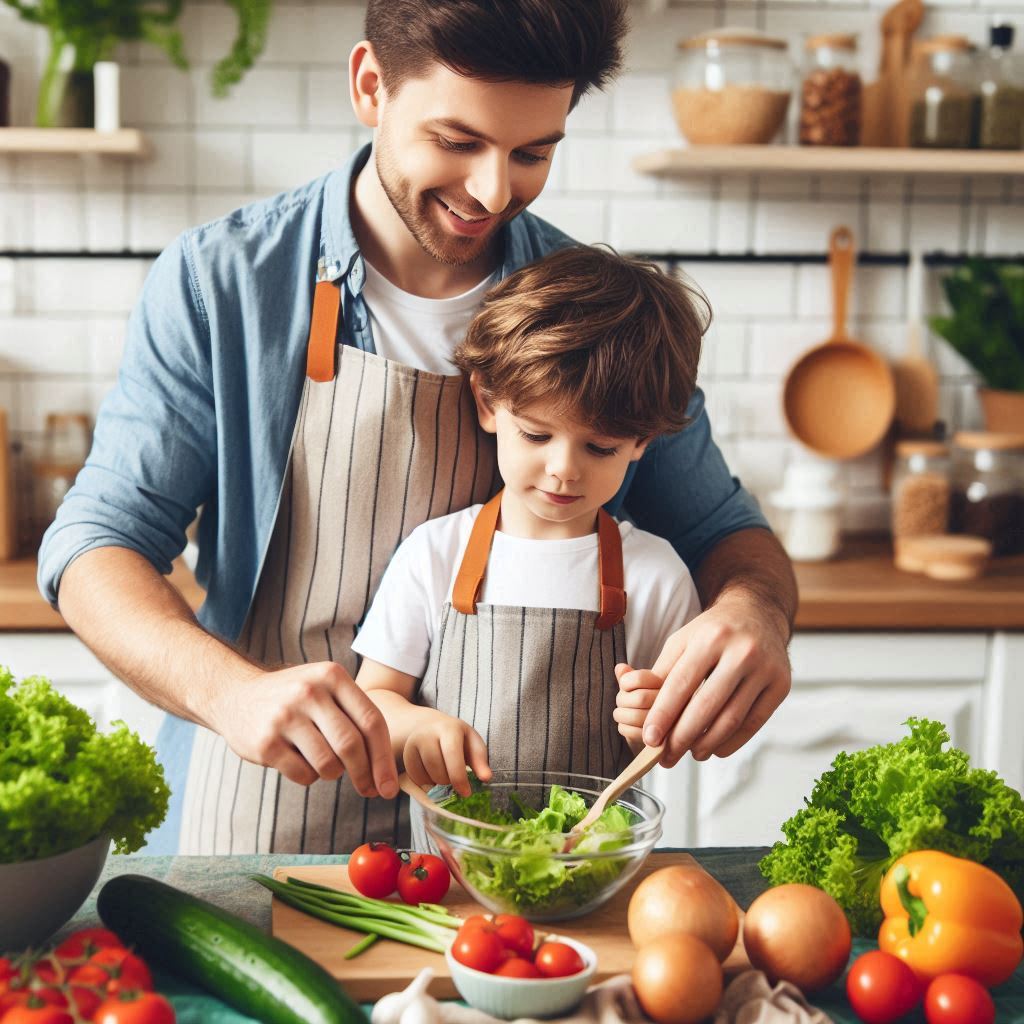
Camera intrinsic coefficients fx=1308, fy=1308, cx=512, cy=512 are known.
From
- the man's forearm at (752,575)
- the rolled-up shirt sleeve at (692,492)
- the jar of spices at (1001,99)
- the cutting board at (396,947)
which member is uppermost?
the jar of spices at (1001,99)

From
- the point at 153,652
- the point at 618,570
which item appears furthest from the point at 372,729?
the point at 618,570

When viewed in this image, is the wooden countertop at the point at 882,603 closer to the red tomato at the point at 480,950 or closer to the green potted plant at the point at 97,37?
the green potted plant at the point at 97,37

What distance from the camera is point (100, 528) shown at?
4.75 ft

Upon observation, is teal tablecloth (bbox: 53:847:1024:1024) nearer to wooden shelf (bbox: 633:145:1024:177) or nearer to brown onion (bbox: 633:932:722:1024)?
brown onion (bbox: 633:932:722:1024)

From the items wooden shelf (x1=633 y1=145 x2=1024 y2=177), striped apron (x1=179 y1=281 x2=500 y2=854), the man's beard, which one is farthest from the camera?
wooden shelf (x1=633 y1=145 x2=1024 y2=177)

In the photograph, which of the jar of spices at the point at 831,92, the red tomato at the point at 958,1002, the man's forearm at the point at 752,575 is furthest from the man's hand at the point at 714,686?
the jar of spices at the point at 831,92

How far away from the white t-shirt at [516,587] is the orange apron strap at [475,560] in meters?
0.01

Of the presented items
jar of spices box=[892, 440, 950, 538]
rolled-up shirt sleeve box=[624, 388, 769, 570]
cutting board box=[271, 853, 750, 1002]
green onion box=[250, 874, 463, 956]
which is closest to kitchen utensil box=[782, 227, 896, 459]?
jar of spices box=[892, 440, 950, 538]

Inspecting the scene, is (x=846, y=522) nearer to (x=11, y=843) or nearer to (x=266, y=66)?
(x=266, y=66)

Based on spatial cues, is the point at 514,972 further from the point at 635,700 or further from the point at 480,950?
the point at 635,700

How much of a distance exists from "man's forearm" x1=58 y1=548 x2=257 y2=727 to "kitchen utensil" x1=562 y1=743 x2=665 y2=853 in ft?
1.12

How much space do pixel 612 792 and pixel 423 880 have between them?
0.61ft

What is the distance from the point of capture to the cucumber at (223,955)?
958 millimetres

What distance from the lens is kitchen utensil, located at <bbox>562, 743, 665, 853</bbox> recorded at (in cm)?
116
